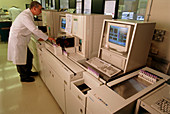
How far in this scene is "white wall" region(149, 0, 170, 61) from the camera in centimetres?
144

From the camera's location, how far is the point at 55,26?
2.68 metres

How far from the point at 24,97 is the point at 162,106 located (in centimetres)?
222

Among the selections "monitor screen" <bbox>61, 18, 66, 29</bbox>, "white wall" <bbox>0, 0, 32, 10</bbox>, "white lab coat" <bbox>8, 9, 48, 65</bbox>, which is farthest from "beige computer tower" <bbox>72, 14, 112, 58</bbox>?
"white wall" <bbox>0, 0, 32, 10</bbox>

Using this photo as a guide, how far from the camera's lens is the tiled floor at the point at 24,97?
2002mm

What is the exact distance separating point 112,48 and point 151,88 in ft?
2.19

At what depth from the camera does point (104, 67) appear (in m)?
1.48

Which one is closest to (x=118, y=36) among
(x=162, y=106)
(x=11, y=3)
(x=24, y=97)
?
(x=162, y=106)

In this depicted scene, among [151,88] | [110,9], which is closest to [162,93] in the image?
[151,88]

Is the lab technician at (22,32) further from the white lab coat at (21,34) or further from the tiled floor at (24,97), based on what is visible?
the tiled floor at (24,97)

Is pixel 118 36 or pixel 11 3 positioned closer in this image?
pixel 118 36

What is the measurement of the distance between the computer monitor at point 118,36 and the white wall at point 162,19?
20.9 inches

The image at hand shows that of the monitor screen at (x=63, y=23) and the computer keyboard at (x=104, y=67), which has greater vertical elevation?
the monitor screen at (x=63, y=23)

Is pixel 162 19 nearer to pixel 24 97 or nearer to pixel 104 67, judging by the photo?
pixel 104 67

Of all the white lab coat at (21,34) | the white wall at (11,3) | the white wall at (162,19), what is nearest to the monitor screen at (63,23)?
the white lab coat at (21,34)
